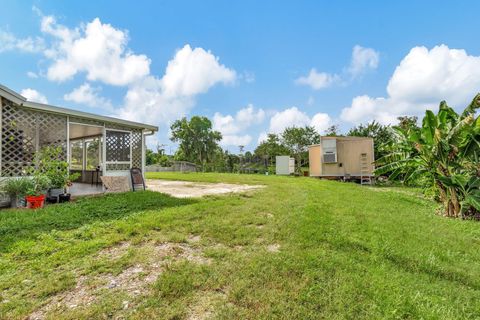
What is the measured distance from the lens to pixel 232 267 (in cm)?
258

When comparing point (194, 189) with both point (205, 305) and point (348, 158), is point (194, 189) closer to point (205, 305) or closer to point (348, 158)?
point (205, 305)

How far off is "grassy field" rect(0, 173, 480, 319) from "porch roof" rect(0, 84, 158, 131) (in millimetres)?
2974

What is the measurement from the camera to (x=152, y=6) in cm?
1025

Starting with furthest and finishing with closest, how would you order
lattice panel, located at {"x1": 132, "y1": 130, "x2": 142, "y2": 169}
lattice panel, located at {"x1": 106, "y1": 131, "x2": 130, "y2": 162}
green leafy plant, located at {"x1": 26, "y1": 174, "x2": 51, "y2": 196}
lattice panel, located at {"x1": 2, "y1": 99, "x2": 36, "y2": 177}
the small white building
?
the small white building
lattice panel, located at {"x1": 132, "y1": 130, "x2": 142, "y2": 169}
lattice panel, located at {"x1": 106, "y1": 131, "x2": 130, "y2": 162}
lattice panel, located at {"x1": 2, "y1": 99, "x2": 36, "y2": 177}
green leafy plant, located at {"x1": 26, "y1": 174, "x2": 51, "y2": 196}

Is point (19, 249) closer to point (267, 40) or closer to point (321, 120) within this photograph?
point (267, 40)

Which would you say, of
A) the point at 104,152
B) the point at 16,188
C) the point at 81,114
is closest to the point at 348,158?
the point at 104,152

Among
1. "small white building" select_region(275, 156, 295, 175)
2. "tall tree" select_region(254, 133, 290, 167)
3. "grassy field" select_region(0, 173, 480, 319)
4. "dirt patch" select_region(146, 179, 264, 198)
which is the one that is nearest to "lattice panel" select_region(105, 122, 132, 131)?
"dirt patch" select_region(146, 179, 264, 198)

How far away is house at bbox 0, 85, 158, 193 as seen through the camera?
5903 mm

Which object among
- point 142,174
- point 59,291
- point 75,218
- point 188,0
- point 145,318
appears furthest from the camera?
point 188,0

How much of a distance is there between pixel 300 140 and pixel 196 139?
1383 cm

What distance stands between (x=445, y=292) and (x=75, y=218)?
229 inches

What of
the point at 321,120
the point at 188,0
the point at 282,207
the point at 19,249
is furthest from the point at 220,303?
the point at 321,120

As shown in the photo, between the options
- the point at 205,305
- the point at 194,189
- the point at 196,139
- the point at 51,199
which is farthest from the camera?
the point at 196,139

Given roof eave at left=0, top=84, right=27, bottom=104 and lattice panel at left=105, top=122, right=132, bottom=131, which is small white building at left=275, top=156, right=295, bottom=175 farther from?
roof eave at left=0, top=84, right=27, bottom=104
